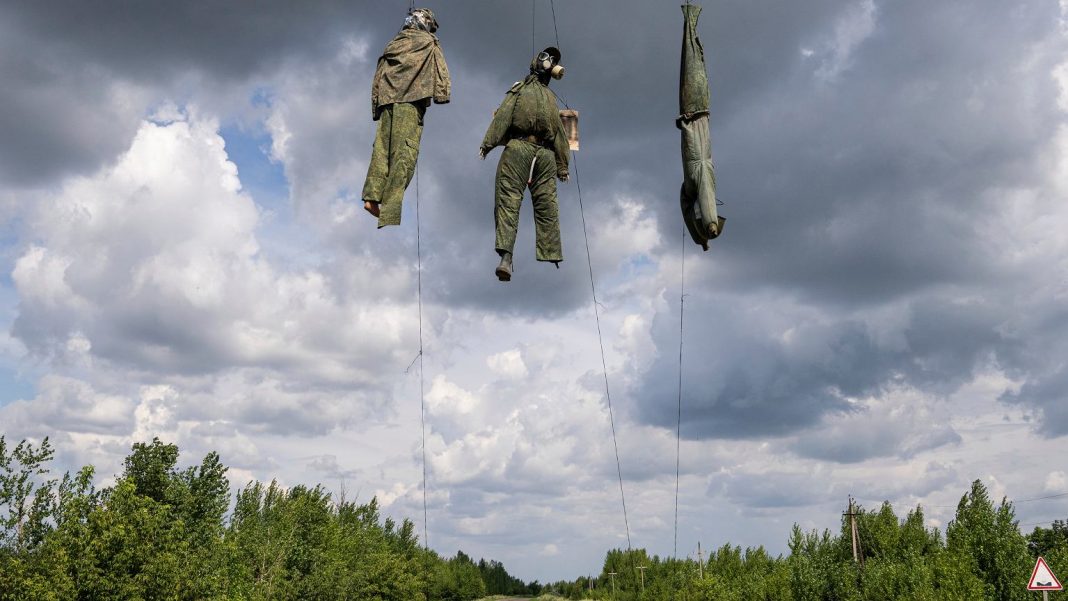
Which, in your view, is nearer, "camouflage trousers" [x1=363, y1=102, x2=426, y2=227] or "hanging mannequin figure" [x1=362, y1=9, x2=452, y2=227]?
"camouflage trousers" [x1=363, y1=102, x2=426, y2=227]

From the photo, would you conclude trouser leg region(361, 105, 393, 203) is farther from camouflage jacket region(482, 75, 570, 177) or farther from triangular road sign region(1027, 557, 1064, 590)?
triangular road sign region(1027, 557, 1064, 590)

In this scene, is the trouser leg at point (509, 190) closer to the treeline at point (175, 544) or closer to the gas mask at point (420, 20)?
the gas mask at point (420, 20)

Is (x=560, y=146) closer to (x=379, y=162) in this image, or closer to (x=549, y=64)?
(x=549, y=64)

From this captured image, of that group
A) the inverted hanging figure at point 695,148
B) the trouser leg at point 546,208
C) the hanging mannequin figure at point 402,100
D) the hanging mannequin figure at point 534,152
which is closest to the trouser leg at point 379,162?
the hanging mannequin figure at point 402,100

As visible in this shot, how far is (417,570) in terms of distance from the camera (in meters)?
115

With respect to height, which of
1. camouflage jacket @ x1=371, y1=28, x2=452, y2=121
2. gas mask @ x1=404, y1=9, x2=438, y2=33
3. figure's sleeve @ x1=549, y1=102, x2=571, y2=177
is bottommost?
figure's sleeve @ x1=549, y1=102, x2=571, y2=177

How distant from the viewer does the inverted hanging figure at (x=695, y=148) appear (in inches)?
433

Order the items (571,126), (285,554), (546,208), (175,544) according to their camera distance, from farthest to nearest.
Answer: (285,554) → (175,544) → (571,126) → (546,208)

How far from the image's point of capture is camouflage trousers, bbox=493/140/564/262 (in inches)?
432

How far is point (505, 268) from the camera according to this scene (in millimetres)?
10445

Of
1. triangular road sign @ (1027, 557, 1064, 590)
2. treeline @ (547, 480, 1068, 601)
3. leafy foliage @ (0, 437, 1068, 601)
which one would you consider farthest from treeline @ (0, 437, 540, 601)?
triangular road sign @ (1027, 557, 1064, 590)

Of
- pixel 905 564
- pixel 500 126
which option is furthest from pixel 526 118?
pixel 905 564

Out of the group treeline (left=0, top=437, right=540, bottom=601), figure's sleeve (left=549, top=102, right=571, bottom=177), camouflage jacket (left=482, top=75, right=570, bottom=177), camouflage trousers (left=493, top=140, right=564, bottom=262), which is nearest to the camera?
camouflage trousers (left=493, top=140, right=564, bottom=262)

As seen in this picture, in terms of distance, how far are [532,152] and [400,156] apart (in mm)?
1674
